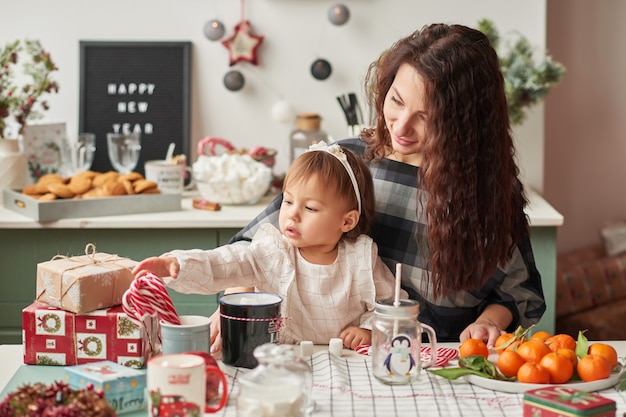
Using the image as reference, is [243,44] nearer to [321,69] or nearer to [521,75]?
[321,69]

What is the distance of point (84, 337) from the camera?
1.61 m

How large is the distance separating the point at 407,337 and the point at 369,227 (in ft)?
1.67

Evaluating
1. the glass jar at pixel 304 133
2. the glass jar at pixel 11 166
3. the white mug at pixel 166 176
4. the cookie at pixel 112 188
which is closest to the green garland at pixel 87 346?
the cookie at pixel 112 188

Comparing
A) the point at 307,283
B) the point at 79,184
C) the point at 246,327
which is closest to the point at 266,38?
the point at 79,184

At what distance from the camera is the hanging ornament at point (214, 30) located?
11.0 feet

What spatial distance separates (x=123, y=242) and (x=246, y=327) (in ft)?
4.46

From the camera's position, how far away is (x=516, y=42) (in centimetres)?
332

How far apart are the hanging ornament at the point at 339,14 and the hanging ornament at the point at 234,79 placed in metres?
0.39

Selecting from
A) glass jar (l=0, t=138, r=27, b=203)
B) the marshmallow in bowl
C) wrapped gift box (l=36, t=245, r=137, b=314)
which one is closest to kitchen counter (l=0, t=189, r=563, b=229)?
the marshmallow in bowl

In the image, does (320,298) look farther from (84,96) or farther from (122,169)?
(84,96)

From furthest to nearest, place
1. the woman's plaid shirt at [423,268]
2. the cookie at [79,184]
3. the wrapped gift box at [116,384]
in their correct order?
the cookie at [79,184] → the woman's plaid shirt at [423,268] → the wrapped gift box at [116,384]

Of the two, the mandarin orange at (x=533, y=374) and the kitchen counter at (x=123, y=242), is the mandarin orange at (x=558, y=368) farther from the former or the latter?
the kitchen counter at (x=123, y=242)

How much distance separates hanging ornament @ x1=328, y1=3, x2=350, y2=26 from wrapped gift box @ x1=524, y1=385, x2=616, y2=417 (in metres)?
2.16

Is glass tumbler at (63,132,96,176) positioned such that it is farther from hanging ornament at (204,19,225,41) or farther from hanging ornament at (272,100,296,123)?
hanging ornament at (272,100,296,123)
